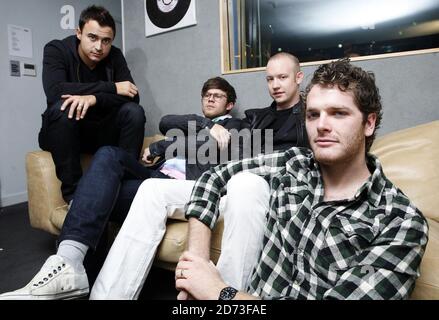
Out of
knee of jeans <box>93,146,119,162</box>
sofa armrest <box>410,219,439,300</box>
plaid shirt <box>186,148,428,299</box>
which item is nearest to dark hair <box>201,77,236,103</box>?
knee of jeans <box>93,146,119,162</box>

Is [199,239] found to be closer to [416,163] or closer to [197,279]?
[197,279]

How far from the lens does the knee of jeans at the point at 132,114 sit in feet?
6.29

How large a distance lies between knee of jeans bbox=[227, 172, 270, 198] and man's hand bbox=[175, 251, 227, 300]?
238 millimetres

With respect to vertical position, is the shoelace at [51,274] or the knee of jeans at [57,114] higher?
the knee of jeans at [57,114]

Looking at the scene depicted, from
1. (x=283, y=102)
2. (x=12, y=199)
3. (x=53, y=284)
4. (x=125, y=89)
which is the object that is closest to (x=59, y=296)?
(x=53, y=284)

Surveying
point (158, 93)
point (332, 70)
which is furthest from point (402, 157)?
point (158, 93)

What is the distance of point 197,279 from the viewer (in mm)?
861

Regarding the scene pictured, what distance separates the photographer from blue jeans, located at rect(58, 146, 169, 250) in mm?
1206

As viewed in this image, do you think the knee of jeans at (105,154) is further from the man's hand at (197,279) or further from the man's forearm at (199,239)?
the man's hand at (197,279)

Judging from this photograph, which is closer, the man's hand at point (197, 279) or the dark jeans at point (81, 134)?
the man's hand at point (197, 279)

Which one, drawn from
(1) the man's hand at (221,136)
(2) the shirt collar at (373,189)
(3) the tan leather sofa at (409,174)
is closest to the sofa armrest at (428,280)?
(3) the tan leather sofa at (409,174)

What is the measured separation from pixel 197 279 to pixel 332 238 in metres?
0.35

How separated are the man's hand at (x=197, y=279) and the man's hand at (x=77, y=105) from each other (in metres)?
1.12
